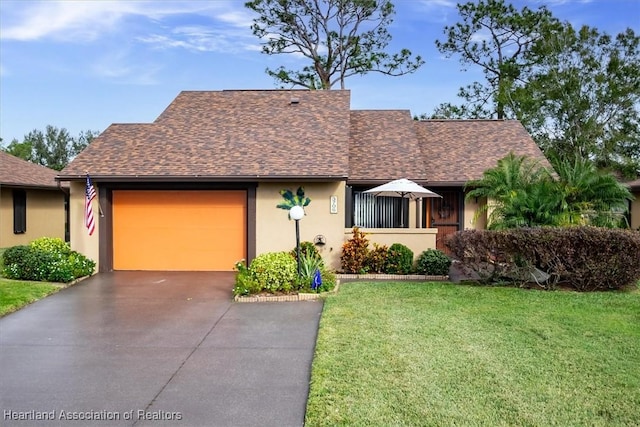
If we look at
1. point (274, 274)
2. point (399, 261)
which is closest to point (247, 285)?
point (274, 274)

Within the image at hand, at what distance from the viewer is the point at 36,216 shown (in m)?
21.7

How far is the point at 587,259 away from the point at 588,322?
3.00 m

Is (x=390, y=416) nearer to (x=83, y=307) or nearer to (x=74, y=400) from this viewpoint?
(x=74, y=400)

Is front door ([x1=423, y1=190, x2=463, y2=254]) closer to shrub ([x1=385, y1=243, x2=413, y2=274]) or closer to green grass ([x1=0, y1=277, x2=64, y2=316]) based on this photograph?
shrub ([x1=385, y1=243, x2=413, y2=274])

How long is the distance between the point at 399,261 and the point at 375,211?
9.20ft

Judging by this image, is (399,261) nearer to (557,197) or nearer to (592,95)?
(557,197)

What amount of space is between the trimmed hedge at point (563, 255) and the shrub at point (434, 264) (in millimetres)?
1855

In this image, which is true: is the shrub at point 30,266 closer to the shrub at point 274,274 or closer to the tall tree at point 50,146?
the shrub at point 274,274

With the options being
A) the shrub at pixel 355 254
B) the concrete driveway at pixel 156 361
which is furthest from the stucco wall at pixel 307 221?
the concrete driveway at pixel 156 361

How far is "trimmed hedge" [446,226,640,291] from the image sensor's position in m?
10.3

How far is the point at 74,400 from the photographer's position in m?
5.07

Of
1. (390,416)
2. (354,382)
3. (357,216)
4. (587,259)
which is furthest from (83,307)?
(587,259)

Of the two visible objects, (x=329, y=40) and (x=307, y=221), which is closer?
(x=307, y=221)

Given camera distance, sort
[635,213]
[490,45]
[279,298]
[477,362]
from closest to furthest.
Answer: [477,362] < [279,298] < [635,213] < [490,45]
